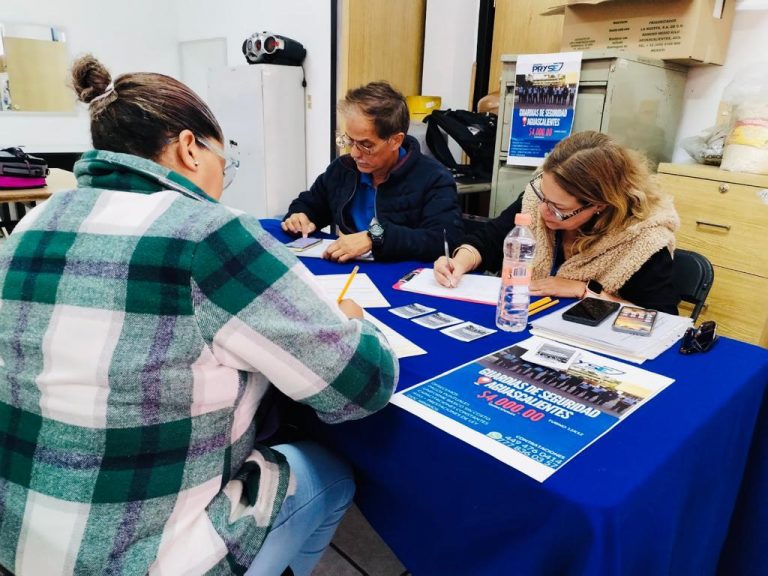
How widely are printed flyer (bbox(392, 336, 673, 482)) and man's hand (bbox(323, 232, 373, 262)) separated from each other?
2.42 feet

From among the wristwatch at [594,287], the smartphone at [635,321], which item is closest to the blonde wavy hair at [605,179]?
the wristwatch at [594,287]

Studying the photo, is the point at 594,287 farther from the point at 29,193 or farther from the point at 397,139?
the point at 29,193

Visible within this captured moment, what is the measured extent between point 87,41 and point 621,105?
4.78 metres

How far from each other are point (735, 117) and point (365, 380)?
2.13 meters

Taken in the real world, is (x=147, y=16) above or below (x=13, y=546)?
above

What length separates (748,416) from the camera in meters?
A: 0.93

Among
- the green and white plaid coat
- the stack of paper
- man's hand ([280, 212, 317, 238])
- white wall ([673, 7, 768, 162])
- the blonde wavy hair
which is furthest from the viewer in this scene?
white wall ([673, 7, 768, 162])

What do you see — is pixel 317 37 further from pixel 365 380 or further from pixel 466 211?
pixel 365 380

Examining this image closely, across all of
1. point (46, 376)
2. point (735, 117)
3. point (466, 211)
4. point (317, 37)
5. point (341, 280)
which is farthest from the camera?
point (317, 37)

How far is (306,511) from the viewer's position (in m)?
0.89

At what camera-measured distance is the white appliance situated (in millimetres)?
3881

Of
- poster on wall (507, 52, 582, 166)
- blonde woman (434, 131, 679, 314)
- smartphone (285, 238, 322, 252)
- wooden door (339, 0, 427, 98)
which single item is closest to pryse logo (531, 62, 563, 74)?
poster on wall (507, 52, 582, 166)

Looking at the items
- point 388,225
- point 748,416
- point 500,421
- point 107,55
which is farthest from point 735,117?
point 107,55

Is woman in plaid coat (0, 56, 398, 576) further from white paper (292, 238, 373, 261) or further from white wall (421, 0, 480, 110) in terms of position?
white wall (421, 0, 480, 110)
